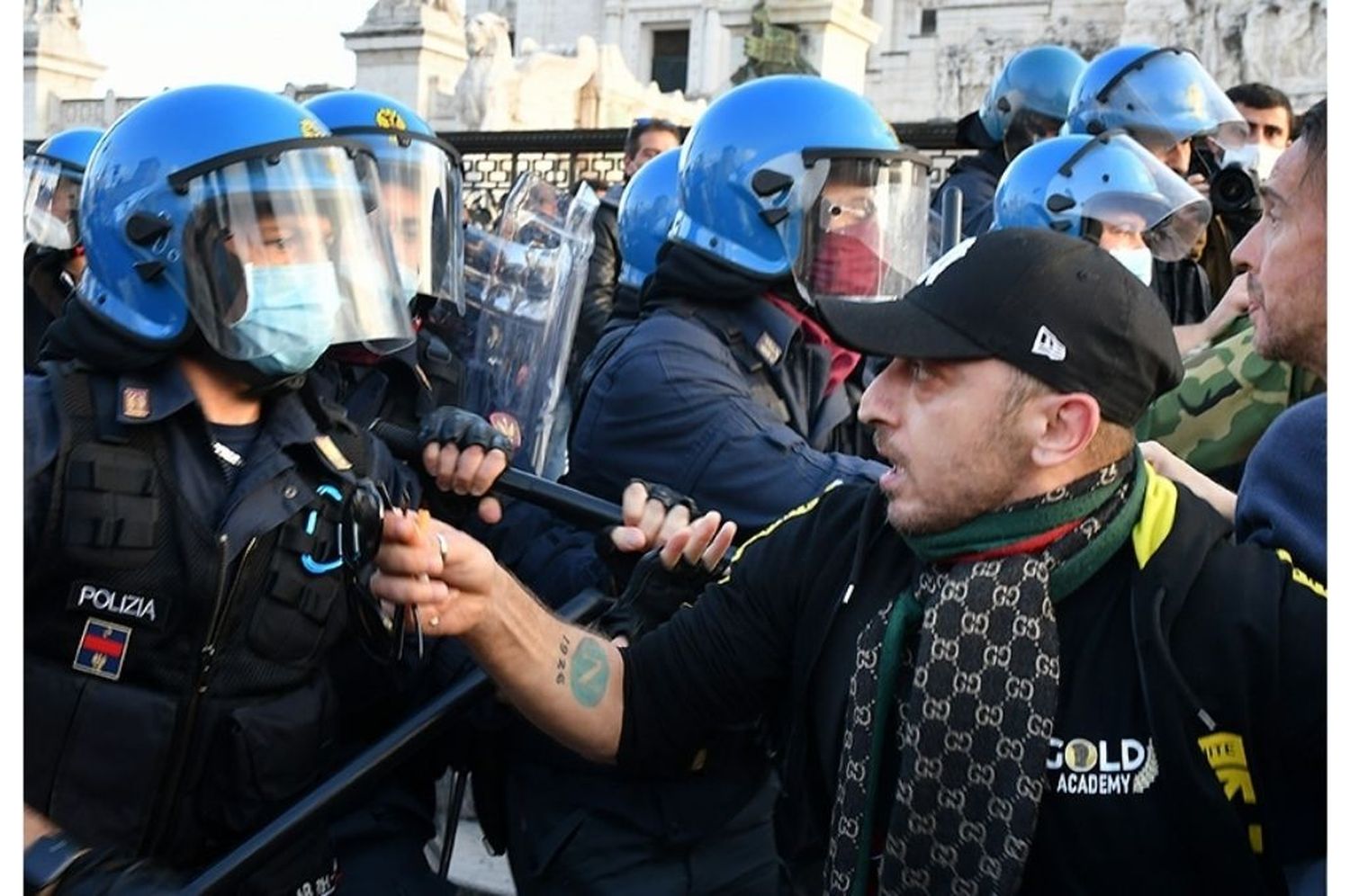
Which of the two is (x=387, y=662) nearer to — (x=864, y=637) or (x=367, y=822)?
(x=367, y=822)

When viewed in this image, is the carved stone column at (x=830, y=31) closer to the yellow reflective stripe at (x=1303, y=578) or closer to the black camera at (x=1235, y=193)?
the black camera at (x=1235, y=193)

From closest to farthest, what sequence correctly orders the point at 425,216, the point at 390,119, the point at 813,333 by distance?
the point at 813,333 < the point at 425,216 < the point at 390,119

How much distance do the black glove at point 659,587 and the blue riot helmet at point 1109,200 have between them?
2.11 m

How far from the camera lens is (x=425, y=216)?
14.3 ft

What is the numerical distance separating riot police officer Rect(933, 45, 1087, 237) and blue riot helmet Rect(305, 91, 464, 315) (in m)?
3.00

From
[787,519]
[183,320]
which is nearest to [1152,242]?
[787,519]

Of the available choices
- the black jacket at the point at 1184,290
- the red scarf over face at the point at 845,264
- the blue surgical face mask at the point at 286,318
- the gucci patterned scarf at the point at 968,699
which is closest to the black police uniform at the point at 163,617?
the blue surgical face mask at the point at 286,318

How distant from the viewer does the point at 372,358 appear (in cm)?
404

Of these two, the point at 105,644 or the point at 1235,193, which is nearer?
the point at 105,644

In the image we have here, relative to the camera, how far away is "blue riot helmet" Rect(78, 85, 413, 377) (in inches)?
122

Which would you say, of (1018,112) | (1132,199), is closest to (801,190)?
(1132,199)

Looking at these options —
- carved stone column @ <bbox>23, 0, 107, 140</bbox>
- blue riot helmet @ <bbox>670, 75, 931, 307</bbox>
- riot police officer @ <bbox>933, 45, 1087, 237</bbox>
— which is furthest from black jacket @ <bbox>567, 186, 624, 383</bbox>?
carved stone column @ <bbox>23, 0, 107, 140</bbox>

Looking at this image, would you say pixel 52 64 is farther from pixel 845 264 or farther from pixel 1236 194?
pixel 845 264

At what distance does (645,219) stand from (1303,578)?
156 inches
